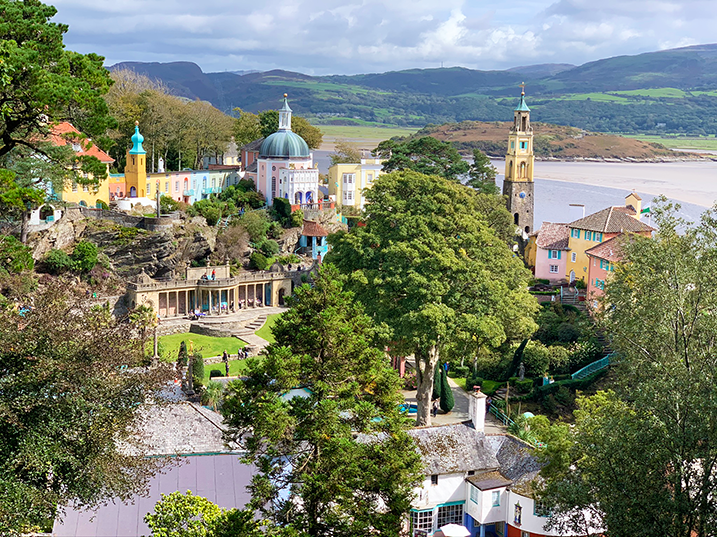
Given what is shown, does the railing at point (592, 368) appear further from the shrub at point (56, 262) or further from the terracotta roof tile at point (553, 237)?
the shrub at point (56, 262)

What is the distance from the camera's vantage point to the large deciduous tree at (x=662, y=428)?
20.2 meters

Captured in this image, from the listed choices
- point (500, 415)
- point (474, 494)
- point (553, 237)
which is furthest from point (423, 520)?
point (553, 237)

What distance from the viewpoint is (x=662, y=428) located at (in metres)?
20.2

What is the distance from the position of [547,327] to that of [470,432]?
22.8 m

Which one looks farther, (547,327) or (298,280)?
(298,280)

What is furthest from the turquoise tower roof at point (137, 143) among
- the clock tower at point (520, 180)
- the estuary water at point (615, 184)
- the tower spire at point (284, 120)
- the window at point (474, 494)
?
the window at point (474, 494)

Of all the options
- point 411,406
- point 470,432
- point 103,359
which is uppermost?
→ point 103,359

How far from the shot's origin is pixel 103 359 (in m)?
22.2

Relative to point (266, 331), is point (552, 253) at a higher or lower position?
higher

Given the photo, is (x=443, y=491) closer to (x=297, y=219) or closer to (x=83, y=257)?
(x=83, y=257)

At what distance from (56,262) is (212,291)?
1115 cm

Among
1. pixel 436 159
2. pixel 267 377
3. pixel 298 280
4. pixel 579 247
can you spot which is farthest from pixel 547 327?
pixel 267 377

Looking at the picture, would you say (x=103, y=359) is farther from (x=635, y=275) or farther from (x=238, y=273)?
(x=238, y=273)

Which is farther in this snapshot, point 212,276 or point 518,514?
point 212,276
